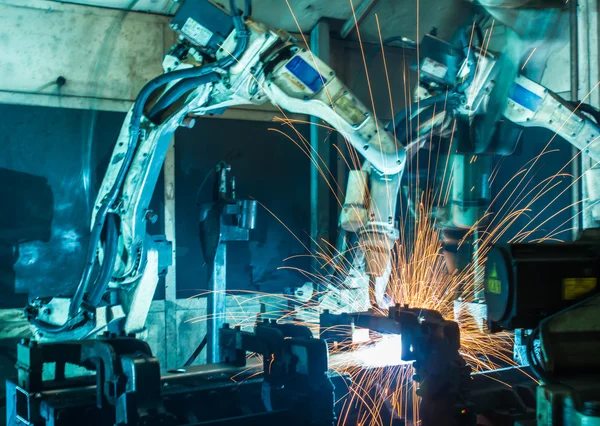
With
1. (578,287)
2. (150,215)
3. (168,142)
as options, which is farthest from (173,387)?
(578,287)

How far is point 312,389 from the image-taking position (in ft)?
8.65

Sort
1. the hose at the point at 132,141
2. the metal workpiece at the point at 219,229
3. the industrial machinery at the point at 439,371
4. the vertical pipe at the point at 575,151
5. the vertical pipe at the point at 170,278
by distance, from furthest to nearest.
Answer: the vertical pipe at the point at 575,151, the vertical pipe at the point at 170,278, the metal workpiece at the point at 219,229, the hose at the point at 132,141, the industrial machinery at the point at 439,371

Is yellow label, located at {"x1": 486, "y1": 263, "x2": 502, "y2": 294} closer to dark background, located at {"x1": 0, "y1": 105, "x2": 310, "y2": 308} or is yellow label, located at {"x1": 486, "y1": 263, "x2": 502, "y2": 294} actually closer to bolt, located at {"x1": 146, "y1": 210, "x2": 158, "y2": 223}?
bolt, located at {"x1": 146, "y1": 210, "x2": 158, "y2": 223}

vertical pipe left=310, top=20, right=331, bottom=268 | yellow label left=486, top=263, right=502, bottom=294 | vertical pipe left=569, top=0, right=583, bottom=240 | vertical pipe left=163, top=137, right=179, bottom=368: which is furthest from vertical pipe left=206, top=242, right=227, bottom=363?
vertical pipe left=569, top=0, right=583, bottom=240

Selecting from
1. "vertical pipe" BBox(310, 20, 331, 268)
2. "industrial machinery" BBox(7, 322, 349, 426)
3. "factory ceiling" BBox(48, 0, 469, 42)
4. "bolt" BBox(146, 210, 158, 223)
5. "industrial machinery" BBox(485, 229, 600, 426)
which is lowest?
"industrial machinery" BBox(7, 322, 349, 426)

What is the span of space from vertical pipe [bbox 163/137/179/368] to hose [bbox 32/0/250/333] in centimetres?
163

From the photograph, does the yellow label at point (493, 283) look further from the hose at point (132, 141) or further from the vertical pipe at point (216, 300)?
the vertical pipe at point (216, 300)

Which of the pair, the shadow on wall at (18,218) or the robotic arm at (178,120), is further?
the shadow on wall at (18,218)

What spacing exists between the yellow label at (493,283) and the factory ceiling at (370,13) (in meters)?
3.68

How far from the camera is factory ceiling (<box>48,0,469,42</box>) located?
5.52 metres

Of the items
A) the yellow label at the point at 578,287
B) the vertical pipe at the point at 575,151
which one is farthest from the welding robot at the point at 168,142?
the vertical pipe at the point at 575,151

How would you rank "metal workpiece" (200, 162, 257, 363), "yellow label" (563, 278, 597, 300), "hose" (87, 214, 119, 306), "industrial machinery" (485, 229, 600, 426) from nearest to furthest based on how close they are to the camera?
"industrial machinery" (485, 229, 600, 426) < "yellow label" (563, 278, 597, 300) < "hose" (87, 214, 119, 306) < "metal workpiece" (200, 162, 257, 363)

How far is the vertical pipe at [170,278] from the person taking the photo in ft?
17.8

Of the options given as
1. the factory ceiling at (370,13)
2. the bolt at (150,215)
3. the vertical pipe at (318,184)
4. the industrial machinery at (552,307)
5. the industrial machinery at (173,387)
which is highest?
the factory ceiling at (370,13)
